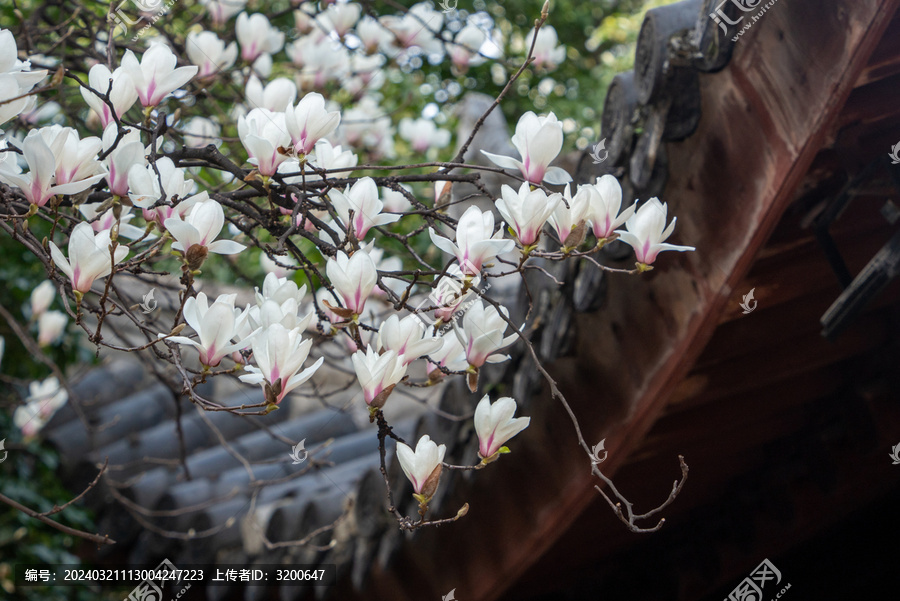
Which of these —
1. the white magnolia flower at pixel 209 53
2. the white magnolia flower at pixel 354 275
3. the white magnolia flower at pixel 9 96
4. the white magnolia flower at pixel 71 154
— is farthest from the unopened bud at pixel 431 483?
the white magnolia flower at pixel 209 53

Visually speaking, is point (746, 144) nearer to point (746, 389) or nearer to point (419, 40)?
point (746, 389)

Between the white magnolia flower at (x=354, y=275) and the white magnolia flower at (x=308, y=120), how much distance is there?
183mm

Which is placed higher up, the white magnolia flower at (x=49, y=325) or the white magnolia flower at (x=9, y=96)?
the white magnolia flower at (x=9, y=96)

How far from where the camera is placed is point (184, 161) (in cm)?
110

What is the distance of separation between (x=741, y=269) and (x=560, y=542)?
39.3 inches

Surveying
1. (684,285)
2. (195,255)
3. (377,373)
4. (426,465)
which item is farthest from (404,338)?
(684,285)

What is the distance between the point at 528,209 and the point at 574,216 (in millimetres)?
78

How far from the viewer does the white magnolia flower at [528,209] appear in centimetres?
91

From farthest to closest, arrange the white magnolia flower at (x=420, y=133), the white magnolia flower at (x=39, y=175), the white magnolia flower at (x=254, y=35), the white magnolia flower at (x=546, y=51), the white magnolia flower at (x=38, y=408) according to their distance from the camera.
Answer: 1. the white magnolia flower at (x=420, y=133)
2. the white magnolia flower at (x=38, y=408)
3. the white magnolia flower at (x=546, y=51)
4. the white magnolia flower at (x=254, y=35)
5. the white magnolia flower at (x=39, y=175)

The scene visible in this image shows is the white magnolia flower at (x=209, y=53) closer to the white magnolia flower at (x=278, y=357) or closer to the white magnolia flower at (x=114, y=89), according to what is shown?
the white magnolia flower at (x=114, y=89)

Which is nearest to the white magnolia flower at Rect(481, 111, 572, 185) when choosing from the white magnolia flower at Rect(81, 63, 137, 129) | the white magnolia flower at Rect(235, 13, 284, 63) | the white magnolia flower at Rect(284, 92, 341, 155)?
the white magnolia flower at Rect(284, 92, 341, 155)

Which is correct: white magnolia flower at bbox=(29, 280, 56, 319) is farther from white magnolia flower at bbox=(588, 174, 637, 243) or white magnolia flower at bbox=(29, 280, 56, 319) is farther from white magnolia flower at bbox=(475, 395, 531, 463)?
white magnolia flower at bbox=(588, 174, 637, 243)

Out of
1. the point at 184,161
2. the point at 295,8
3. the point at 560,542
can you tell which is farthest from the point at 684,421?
the point at 295,8

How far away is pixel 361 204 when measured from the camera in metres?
1.00
